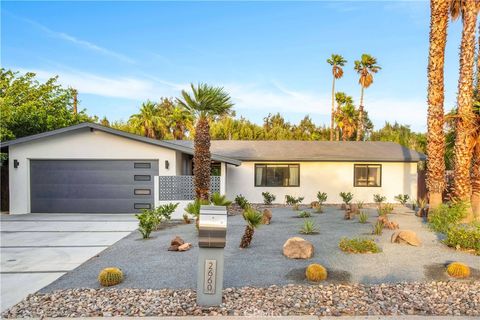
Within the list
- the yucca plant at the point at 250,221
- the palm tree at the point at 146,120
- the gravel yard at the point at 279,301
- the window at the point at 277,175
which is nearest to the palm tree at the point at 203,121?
the yucca plant at the point at 250,221

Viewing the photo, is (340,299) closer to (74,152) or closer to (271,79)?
(74,152)

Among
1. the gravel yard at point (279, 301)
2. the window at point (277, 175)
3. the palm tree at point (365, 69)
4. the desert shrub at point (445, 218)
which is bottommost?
the gravel yard at point (279, 301)

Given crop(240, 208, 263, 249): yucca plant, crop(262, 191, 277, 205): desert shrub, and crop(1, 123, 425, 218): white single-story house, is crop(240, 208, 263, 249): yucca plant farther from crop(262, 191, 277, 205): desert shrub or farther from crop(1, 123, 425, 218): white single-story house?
crop(262, 191, 277, 205): desert shrub

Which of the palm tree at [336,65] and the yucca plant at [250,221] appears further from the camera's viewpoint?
the palm tree at [336,65]

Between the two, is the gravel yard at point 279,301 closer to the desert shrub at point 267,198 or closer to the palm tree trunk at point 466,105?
the palm tree trunk at point 466,105

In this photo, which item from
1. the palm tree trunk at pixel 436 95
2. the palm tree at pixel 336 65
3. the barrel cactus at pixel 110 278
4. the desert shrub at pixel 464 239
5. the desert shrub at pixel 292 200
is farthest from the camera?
the palm tree at pixel 336 65

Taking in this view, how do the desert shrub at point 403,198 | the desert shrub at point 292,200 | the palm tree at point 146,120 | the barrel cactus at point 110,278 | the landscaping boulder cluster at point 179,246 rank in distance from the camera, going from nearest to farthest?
the barrel cactus at point 110,278 < the landscaping boulder cluster at point 179,246 < the desert shrub at point 292,200 < the desert shrub at point 403,198 < the palm tree at point 146,120

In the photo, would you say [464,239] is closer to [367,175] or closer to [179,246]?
[179,246]

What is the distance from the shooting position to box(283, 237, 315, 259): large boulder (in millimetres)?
7055

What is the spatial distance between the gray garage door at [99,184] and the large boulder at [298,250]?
8.58 metres

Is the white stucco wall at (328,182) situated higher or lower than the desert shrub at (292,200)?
higher

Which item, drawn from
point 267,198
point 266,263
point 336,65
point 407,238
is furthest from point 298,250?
point 336,65

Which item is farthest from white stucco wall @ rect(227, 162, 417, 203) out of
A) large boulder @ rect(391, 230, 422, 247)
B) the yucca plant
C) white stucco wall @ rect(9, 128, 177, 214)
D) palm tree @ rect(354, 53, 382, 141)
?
palm tree @ rect(354, 53, 382, 141)

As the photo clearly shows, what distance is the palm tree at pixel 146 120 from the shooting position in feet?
95.8
